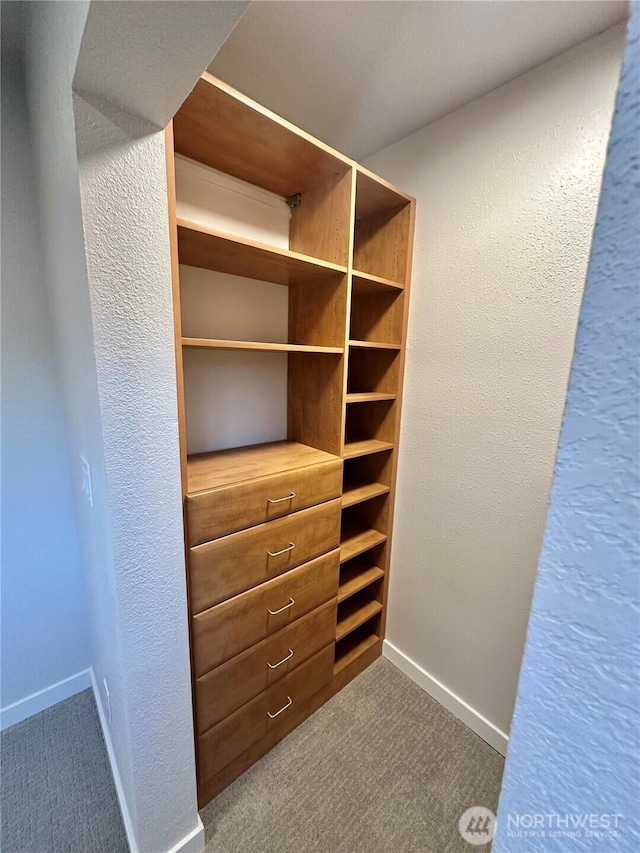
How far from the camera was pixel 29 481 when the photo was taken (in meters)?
1.34

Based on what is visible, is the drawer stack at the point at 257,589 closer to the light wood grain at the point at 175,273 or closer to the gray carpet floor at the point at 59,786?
the light wood grain at the point at 175,273

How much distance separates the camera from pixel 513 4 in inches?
36.5

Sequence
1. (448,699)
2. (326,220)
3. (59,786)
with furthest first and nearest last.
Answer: (448,699)
(326,220)
(59,786)

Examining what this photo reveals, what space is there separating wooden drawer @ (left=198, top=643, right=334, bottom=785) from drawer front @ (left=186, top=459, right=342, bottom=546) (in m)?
0.70

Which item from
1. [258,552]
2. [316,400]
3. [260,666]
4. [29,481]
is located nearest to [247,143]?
[316,400]

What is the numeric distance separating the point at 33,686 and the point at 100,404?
1585 mm

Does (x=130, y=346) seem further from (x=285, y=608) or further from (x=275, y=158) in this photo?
(x=285, y=608)

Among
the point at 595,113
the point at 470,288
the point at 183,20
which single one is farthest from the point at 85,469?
the point at 595,113

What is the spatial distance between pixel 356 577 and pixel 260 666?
0.65 metres

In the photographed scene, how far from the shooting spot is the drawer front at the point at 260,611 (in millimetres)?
1081

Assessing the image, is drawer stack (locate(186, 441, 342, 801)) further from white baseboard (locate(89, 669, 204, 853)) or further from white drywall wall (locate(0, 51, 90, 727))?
white drywall wall (locate(0, 51, 90, 727))

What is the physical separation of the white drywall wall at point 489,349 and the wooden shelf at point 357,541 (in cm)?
11

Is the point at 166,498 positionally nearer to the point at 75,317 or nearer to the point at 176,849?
the point at 75,317

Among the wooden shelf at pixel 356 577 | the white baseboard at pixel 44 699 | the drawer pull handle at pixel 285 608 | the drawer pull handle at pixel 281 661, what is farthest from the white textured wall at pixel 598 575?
the white baseboard at pixel 44 699
